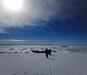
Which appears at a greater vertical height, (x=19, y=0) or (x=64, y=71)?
(x=19, y=0)

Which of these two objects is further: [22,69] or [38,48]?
[38,48]

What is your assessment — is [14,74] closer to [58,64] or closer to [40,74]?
[40,74]

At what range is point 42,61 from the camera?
9.55 ft

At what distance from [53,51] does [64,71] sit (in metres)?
0.90

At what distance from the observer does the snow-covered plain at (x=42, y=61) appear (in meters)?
2.40

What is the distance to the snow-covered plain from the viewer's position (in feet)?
7.88

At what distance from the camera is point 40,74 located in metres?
2.29

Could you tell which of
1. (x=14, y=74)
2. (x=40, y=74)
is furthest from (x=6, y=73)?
(x=40, y=74)

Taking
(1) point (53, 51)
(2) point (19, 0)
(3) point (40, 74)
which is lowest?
(3) point (40, 74)

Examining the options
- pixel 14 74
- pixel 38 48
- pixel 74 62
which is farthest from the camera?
pixel 38 48

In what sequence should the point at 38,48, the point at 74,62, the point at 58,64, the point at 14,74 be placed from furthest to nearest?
the point at 38,48 → the point at 74,62 → the point at 58,64 → the point at 14,74

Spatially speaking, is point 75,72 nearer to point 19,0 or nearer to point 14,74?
point 14,74

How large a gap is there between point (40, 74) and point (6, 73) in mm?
552

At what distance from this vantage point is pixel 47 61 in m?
2.99
